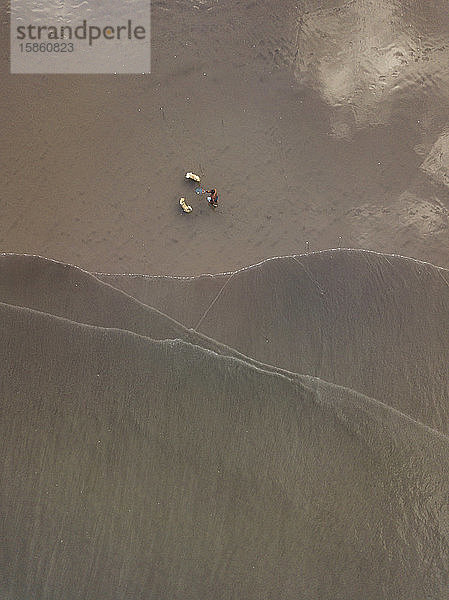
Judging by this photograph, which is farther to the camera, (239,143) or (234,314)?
(239,143)

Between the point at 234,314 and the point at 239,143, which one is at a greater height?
the point at 239,143

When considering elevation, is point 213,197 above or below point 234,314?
above

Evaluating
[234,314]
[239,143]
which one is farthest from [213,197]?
[234,314]

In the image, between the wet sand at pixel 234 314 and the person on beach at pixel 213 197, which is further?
the person on beach at pixel 213 197

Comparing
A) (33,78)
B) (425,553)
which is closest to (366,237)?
(425,553)

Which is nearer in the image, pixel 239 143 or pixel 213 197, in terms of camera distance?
pixel 213 197

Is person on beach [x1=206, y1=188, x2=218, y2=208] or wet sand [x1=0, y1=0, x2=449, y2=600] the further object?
person on beach [x1=206, y1=188, x2=218, y2=208]

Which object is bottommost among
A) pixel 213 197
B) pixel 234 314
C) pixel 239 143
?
pixel 234 314

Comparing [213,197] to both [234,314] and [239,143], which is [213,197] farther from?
[234,314]

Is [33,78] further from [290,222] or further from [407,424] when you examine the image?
[407,424]
